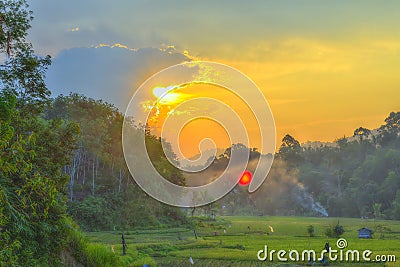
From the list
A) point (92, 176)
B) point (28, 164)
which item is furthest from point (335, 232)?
point (28, 164)

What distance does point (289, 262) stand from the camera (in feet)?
61.2

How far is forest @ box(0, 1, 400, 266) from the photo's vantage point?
8.70 m

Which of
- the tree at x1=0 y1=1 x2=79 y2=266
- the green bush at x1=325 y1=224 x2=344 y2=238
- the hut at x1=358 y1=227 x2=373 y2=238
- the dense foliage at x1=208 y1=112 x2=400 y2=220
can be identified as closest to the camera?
the tree at x1=0 y1=1 x2=79 y2=266

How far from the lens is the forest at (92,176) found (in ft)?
28.5

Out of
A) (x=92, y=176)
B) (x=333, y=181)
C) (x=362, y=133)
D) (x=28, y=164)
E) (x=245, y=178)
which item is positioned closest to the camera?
(x=28, y=164)

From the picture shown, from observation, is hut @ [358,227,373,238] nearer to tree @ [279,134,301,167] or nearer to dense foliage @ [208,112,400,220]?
dense foliage @ [208,112,400,220]

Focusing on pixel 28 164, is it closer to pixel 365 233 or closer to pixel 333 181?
pixel 365 233

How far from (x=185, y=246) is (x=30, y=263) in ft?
57.7

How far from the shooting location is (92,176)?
4347 cm

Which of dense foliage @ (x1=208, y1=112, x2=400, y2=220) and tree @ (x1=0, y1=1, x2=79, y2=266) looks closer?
tree @ (x1=0, y1=1, x2=79, y2=266)

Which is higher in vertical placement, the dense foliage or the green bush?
the dense foliage

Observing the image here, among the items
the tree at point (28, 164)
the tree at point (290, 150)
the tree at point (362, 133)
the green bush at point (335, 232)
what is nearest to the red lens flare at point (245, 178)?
the tree at point (290, 150)

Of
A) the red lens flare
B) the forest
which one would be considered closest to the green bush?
the forest

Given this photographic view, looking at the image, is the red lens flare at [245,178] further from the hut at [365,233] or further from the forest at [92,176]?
the hut at [365,233]
